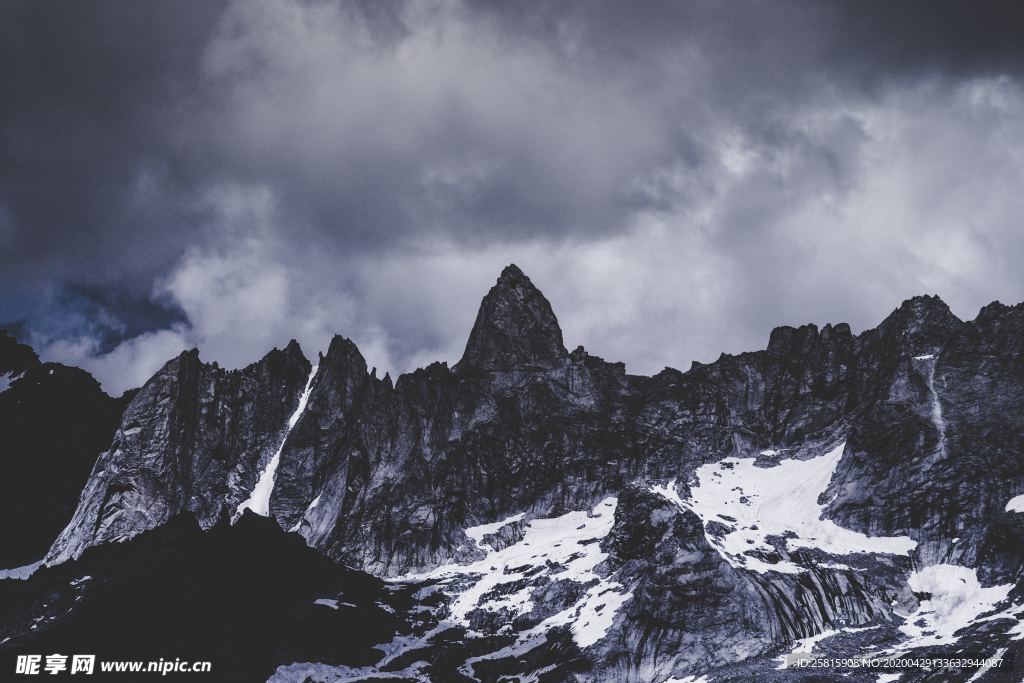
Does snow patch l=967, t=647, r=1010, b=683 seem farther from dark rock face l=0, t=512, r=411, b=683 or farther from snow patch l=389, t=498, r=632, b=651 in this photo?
dark rock face l=0, t=512, r=411, b=683

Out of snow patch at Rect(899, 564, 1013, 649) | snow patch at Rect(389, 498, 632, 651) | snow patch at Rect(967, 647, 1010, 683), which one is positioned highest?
snow patch at Rect(389, 498, 632, 651)

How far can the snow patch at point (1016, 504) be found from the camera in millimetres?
166875

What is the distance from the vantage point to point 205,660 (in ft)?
559

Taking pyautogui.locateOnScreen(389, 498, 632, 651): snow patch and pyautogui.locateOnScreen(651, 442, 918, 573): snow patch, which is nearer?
pyautogui.locateOnScreen(389, 498, 632, 651): snow patch

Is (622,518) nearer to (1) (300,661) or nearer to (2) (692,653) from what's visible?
(2) (692,653)

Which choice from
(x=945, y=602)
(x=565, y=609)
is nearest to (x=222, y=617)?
(x=565, y=609)

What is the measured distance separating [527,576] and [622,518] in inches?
851

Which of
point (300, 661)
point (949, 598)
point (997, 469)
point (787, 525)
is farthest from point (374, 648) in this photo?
point (997, 469)

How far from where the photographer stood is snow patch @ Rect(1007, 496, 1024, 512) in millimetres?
166875
